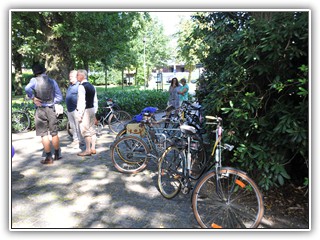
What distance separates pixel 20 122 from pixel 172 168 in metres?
6.65

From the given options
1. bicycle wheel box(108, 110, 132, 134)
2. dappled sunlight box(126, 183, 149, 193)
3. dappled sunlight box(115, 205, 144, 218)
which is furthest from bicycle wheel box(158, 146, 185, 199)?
bicycle wheel box(108, 110, 132, 134)

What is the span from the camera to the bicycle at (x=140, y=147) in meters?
4.97

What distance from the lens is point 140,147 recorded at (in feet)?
16.5

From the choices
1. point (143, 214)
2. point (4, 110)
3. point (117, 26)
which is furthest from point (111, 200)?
point (117, 26)

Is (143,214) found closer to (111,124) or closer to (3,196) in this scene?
(3,196)

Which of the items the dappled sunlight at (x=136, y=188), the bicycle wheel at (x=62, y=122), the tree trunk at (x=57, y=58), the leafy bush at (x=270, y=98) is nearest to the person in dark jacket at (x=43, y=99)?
the dappled sunlight at (x=136, y=188)

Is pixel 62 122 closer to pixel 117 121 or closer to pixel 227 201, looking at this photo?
pixel 117 121

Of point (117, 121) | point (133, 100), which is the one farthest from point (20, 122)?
point (133, 100)

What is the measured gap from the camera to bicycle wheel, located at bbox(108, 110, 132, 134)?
905cm

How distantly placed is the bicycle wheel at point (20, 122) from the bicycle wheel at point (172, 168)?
6.24 m

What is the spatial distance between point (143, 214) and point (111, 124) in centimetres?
590

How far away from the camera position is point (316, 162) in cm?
295

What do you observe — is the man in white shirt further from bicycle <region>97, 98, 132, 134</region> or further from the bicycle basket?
bicycle <region>97, 98, 132, 134</region>
